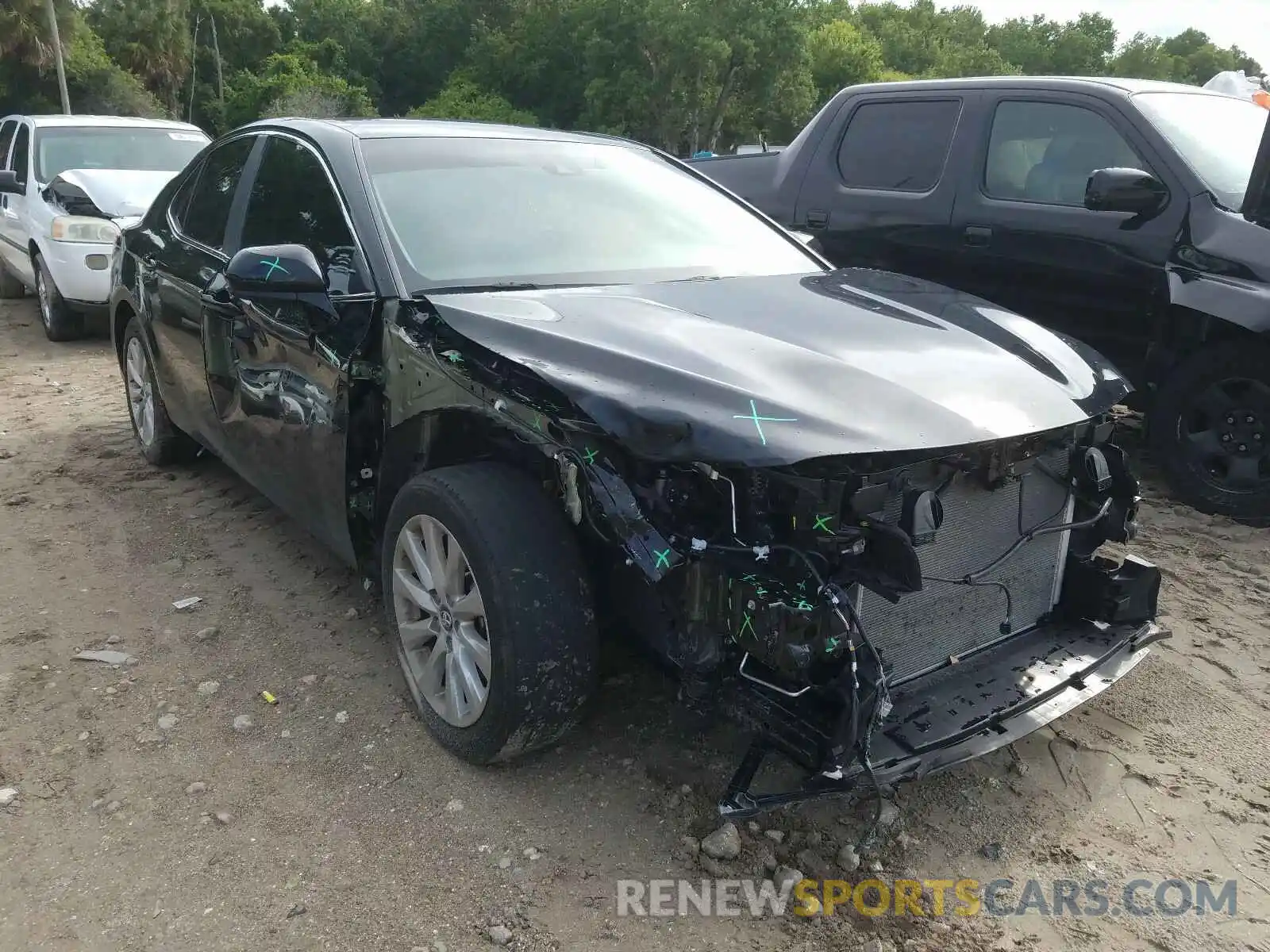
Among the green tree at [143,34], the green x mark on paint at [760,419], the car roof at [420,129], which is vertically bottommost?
the green x mark on paint at [760,419]

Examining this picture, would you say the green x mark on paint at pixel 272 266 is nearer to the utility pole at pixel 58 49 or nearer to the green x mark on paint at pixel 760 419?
the green x mark on paint at pixel 760 419

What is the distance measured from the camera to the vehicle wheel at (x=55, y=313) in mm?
8195

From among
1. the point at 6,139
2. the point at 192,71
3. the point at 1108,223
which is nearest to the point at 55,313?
the point at 6,139

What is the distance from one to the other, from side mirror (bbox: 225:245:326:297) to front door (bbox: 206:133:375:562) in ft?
0.28

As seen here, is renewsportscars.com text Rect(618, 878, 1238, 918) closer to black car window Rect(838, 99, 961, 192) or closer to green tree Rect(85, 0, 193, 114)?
black car window Rect(838, 99, 961, 192)

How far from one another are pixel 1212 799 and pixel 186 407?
13.2ft

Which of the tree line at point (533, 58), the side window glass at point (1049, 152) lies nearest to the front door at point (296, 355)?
the side window glass at point (1049, 152)

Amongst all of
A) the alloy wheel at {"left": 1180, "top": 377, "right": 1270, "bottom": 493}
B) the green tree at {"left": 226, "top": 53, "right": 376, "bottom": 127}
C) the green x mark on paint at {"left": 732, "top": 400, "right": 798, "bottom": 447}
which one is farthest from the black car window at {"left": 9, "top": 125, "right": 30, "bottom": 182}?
the green tree at {"left": 226, "top": 53, "right": 376, "bottom": 127}

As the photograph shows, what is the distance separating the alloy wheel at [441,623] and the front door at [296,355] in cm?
40

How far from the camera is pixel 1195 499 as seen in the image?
4.57 metres

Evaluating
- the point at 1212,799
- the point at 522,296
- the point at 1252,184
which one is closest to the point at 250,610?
the point at 522,296

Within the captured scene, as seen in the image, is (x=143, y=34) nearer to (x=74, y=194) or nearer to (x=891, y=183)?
(x=74, y=194)

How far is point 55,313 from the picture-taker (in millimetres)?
8250


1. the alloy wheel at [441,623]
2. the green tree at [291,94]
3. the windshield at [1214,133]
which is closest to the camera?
the alloy wheel at [441,623]
